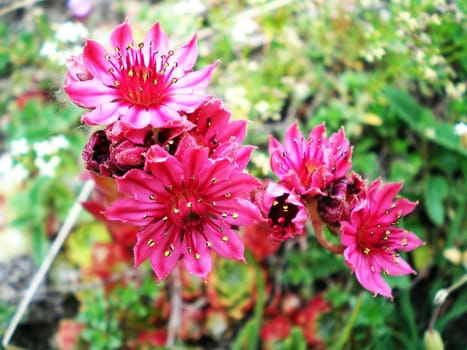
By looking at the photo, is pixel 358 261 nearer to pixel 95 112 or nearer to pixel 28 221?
pixel 95 112

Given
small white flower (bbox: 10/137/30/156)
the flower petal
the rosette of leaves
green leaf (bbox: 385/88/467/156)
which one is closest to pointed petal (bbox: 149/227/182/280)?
the flower petal

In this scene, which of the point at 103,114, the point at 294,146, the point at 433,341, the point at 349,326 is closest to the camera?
the point at 103,114

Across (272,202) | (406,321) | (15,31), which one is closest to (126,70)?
(272,202)

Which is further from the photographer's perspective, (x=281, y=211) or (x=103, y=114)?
(x=281, y=211)

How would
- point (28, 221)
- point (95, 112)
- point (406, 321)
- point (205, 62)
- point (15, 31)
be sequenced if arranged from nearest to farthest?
point (95, 112) < point (406, 321) < point (28, 221) < point (205, 62) < point (15, 31)

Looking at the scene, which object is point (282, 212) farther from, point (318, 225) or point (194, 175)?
point (194, 175)

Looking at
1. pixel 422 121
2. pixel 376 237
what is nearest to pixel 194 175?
pixel 376 237
